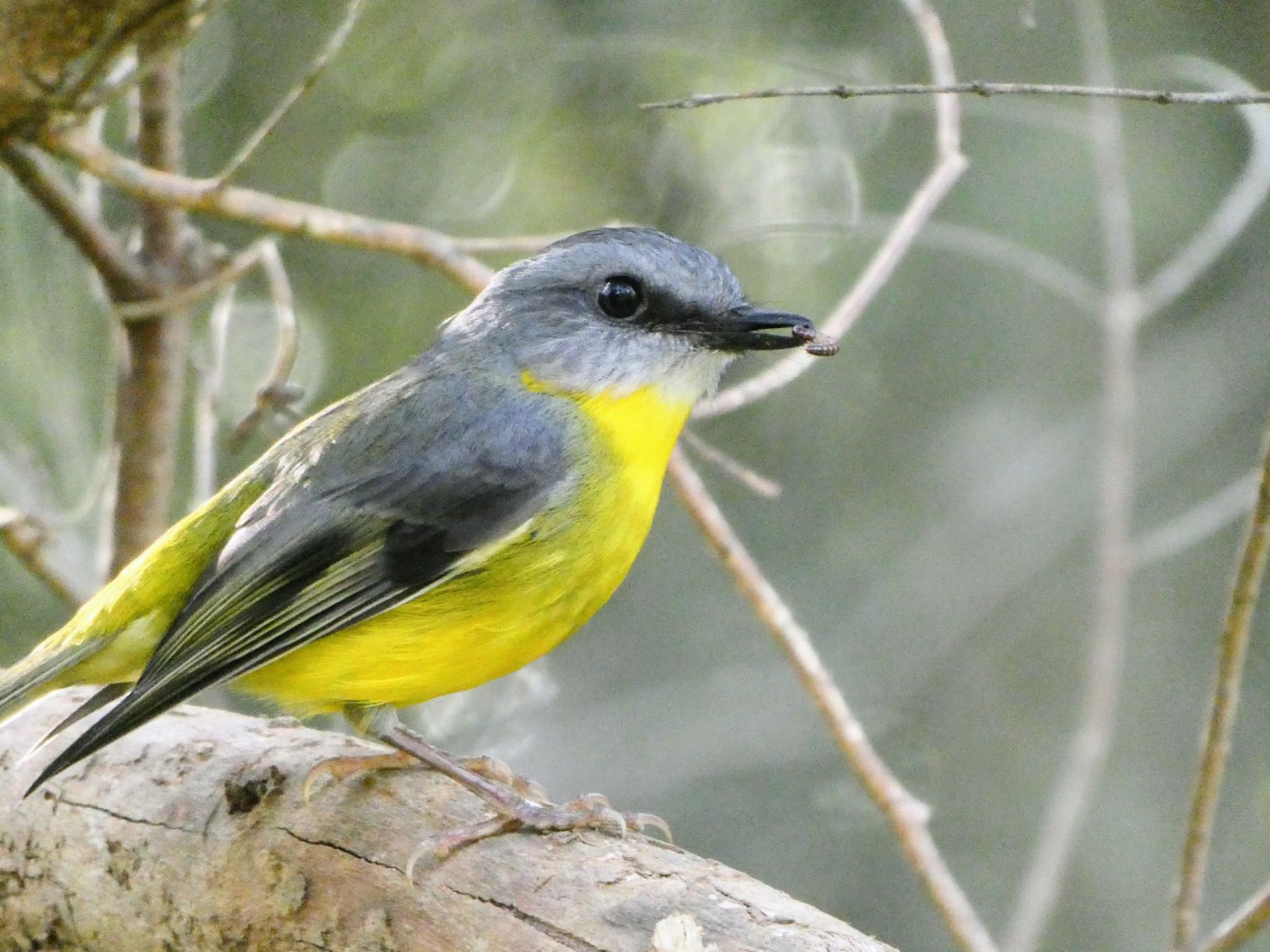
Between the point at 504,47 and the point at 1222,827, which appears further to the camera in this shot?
the point at 504,47

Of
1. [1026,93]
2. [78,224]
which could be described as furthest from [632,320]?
[78,224]

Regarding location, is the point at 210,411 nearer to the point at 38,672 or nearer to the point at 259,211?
the point at 259,211

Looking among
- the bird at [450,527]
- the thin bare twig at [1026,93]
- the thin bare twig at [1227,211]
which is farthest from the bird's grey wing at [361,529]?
the thin bare twig at [1227,211]

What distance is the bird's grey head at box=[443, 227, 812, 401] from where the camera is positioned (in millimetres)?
3586

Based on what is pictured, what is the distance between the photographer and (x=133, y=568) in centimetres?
357

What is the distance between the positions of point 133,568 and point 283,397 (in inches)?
31.8

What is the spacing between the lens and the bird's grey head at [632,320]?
3586 millimetres

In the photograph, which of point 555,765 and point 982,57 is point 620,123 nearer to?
point 982,57

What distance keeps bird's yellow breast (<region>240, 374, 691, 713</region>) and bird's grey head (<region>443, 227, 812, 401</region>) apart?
0.81 feet

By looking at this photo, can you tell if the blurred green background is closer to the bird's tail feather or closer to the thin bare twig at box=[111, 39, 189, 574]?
the thin bare twig at box=[111, 39, 189, 574]

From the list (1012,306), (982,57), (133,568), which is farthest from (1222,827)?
(133,568)

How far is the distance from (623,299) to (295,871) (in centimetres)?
151

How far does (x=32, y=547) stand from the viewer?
14.3ft

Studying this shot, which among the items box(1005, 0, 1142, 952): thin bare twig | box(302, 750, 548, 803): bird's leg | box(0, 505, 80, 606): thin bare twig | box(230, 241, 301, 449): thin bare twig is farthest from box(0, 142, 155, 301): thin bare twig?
box(1005, 0, 1142, 952): thin bare twig
